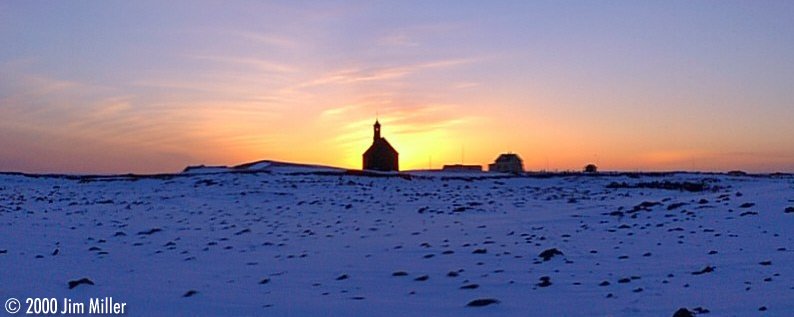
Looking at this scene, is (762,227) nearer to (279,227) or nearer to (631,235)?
(631,235)

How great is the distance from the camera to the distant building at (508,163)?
100m

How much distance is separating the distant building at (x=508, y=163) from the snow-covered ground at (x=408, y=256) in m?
64.8

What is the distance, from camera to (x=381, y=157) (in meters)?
85.2

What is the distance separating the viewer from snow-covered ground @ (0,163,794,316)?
1241 cm

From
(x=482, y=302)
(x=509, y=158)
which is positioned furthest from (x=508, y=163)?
(x=482, y=302)

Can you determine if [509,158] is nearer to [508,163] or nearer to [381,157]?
[508,163]

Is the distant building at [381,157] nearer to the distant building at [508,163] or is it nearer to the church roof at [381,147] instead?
the church roof at [381,147]

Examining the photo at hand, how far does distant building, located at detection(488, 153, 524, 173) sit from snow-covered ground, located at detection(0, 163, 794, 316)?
2553 inches

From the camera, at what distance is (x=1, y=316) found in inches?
480

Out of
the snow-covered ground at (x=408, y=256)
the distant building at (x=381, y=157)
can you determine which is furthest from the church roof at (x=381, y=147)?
the snow-covered ground at (x=408, y=256)

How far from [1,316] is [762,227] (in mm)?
17632

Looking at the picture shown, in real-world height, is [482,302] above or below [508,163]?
below

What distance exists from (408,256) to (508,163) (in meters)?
83.9

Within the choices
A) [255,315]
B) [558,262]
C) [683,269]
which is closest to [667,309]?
[683,269]
